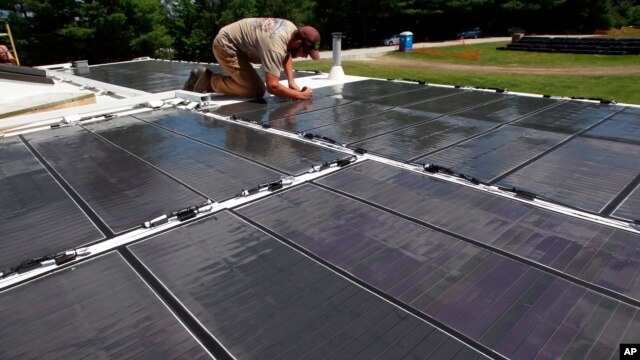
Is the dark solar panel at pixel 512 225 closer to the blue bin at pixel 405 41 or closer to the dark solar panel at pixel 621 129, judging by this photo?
the dark solar panel at pixel 621 129

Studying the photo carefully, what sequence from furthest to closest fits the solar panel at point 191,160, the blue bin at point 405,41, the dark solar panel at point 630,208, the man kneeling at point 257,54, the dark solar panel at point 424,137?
the blue bin at point 405,41 < the man kneeling at point 257,54 < the dark solar panel at point 424,137 < the solar panel at point 191,160 < the dark solar panel at point 630,208

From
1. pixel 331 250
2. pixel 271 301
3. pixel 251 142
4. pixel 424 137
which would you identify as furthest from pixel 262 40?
pixel 271 301

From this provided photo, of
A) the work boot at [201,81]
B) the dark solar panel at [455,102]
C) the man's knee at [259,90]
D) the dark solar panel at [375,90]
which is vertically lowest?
the dark solar panel at [455,102]

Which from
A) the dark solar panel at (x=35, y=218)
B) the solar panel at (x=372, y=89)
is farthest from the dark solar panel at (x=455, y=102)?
the dark solar panel at (x=35, y=218)

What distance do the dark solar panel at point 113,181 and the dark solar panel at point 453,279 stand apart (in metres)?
0.82

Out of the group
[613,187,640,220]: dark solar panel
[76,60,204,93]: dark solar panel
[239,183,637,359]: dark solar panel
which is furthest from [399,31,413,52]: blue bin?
[239,183,637,359]: dark solar panel

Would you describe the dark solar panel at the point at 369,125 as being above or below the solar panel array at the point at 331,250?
above

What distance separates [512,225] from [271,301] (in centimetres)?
185

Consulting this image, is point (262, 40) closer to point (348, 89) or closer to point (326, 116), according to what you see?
point (326, 116)

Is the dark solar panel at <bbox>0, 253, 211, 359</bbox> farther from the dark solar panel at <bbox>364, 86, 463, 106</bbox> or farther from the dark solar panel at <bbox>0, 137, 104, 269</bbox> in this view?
the dark solar panel at <bbox>364, 86, 463, 106</bbox>

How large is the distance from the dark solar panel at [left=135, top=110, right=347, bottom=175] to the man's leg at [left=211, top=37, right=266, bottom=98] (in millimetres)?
1148

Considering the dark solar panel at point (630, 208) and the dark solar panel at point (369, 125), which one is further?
the dark solar panel at point (369, 125)

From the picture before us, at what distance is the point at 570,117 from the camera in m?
5.78

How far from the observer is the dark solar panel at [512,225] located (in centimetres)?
247
